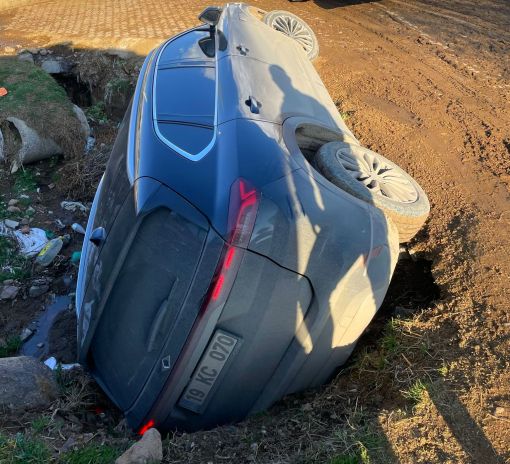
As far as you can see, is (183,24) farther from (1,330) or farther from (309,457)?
(309,457)

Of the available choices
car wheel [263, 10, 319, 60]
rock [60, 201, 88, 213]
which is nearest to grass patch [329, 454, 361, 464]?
rock [60, 201, 88, 213]

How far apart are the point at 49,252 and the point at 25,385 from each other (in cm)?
216

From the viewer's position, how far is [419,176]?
4949mm

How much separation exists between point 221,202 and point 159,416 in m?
1.23

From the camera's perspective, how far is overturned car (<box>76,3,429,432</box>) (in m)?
2.65

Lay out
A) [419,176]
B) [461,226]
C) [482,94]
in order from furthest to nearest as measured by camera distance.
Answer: [482,94]
[419,176]
[461,226]

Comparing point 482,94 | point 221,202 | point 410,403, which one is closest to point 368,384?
point 410,403

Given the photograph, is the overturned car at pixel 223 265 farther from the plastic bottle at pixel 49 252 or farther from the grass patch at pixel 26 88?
the grass patch at pixel 26 88

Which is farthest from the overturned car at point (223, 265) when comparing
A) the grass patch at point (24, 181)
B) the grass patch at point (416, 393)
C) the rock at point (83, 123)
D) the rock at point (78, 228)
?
the rock at point (83, 123)

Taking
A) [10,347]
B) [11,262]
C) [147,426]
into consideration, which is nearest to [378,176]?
[147,426]

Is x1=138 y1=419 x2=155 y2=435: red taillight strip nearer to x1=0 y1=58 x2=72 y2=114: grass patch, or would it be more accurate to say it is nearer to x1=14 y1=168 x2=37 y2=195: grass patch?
x1=14 y1=168 x2=37 y2=195: grass patch

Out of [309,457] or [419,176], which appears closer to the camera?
[309,457]

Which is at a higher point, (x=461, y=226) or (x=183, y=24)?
(x=461, y=226)

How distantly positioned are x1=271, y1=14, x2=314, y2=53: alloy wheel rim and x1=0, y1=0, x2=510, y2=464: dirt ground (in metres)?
0.48
